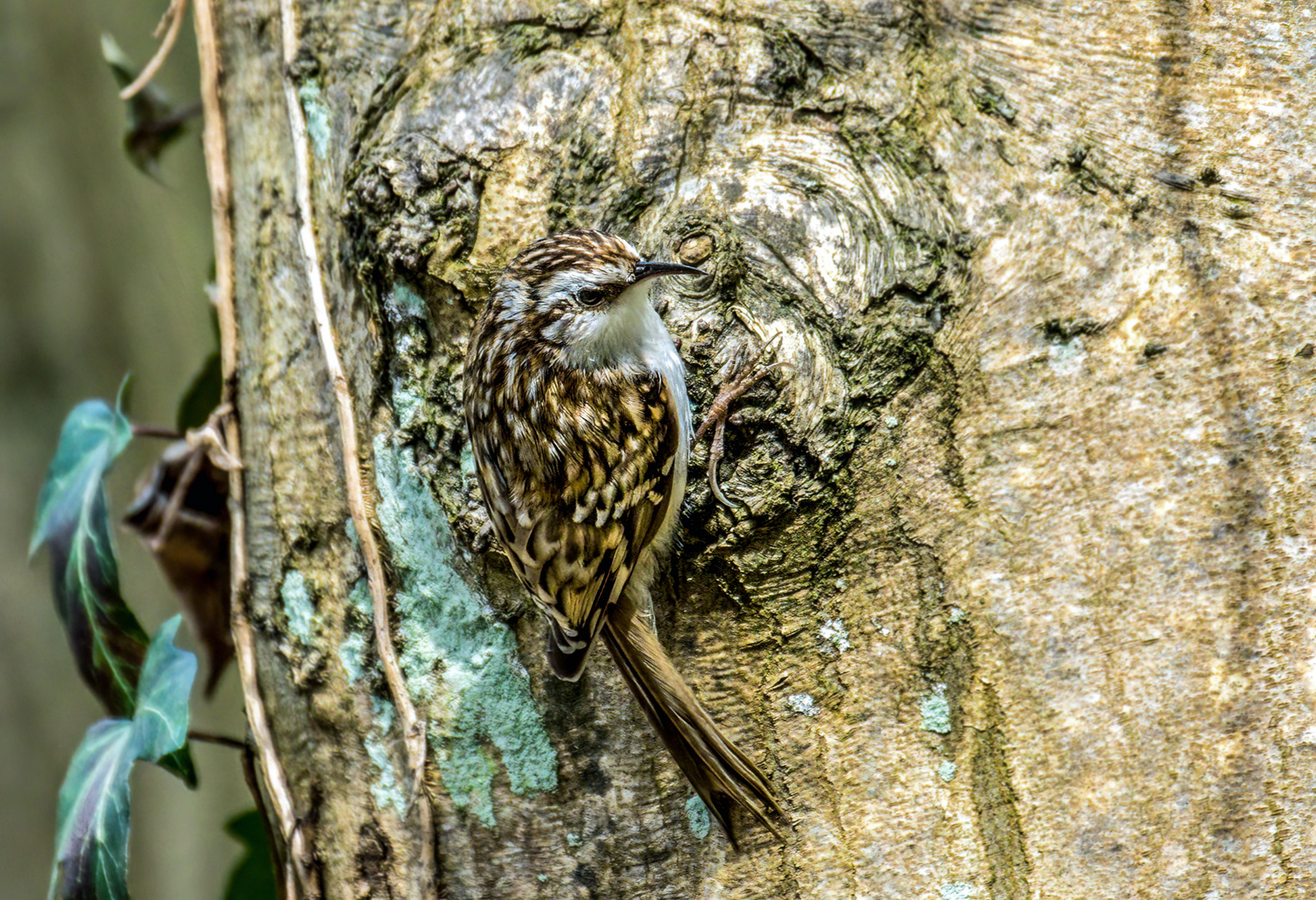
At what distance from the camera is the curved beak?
1497mm

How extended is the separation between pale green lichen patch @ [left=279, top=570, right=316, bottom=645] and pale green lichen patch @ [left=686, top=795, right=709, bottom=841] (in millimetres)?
696

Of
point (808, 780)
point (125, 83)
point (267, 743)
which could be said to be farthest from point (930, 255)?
point (125, 83)

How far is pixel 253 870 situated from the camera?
7.32ft

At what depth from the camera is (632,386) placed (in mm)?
1893

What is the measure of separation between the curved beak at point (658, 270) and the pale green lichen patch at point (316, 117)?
0.60 metres

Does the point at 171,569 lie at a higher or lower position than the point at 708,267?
lower

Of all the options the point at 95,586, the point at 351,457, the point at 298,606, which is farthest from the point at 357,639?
the point at 95,586

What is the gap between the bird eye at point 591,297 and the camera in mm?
1760

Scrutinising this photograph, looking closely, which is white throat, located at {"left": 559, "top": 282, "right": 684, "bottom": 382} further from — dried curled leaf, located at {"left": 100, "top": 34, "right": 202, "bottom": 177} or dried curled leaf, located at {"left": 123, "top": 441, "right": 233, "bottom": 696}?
dried curled leaf, located at {"left": 100, "top": 34, "right": 202, "bottom": 177}

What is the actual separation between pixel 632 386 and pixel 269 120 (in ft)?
2.71

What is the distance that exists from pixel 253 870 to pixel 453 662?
1078 mm

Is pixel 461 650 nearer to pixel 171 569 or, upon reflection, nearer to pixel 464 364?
pixel 464 364

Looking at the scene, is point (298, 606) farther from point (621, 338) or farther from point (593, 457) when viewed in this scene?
point (621, 338)

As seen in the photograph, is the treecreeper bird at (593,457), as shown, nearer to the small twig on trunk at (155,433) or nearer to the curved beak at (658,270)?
the curved beak at (658,270)
